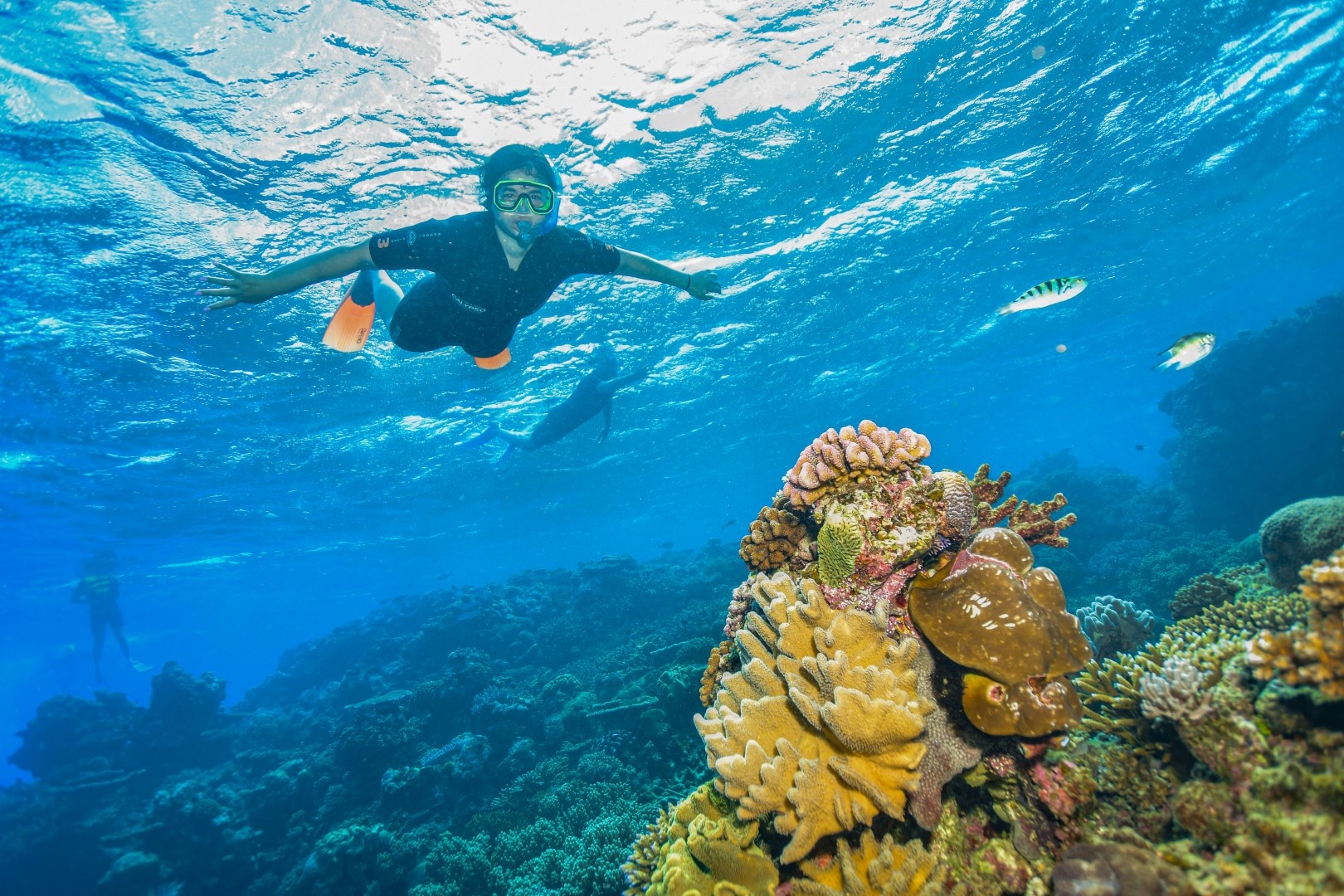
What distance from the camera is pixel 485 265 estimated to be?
6117 mm

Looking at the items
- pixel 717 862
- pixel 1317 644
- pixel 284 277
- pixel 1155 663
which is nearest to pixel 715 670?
pixel 717 862

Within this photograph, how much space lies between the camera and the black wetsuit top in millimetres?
5547

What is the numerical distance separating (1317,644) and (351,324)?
9.27 m

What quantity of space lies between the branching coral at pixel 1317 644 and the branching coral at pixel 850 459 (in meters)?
1.85

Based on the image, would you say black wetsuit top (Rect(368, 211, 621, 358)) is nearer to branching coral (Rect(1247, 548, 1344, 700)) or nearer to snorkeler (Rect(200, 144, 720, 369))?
snorkeler (Rect(200, 144, 720, 369))

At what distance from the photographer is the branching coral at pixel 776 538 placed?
4.44 metres

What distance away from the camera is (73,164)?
918 centimetres

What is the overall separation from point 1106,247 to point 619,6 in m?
24.7

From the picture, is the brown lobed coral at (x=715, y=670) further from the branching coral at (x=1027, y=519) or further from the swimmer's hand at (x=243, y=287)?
the swimmer's hand at (x=243, y=287)

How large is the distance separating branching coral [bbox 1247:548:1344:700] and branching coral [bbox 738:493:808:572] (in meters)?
2.61

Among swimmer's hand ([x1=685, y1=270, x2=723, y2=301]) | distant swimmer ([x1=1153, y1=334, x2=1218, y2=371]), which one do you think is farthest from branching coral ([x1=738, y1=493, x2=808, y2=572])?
distant swimmer ([x1=1153, y1=334, x2=1218, y2=371])

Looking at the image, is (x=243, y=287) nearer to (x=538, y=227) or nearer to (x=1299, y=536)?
(x=538, y=227)

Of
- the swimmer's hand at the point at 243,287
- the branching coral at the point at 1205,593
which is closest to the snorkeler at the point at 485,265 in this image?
the swimmer's hand at the point at 243,287

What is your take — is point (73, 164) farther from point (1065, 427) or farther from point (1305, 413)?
point (1065, 427)
